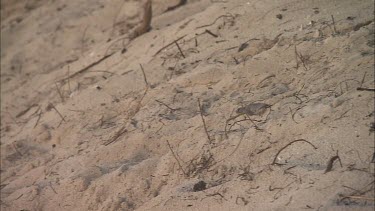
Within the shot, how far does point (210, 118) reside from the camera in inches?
107

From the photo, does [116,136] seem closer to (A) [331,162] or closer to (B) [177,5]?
(A) [331,162]

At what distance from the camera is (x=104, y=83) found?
3.51 metres

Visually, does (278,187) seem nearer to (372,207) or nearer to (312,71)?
(372,207)

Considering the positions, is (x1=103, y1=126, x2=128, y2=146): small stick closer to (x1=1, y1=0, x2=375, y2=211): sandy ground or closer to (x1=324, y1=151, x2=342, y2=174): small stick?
(x1=1, y1=0, x2=375, y2=211): sandy ground

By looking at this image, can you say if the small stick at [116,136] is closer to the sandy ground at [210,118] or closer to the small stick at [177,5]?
the sandy ground at [210,118]

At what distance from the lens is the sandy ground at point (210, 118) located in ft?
7.34

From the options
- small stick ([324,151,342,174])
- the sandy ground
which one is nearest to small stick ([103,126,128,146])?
the sandy ground

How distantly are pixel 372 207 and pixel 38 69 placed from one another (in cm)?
320

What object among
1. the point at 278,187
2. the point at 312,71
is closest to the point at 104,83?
the point at 312,71

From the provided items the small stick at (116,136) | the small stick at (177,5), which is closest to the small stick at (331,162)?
the small stick at (116,136)

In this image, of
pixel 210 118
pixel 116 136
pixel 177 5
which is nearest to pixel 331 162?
pixel 210 118

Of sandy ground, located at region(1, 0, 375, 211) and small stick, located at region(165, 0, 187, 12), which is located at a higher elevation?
small stick, located at region(165, 0, 187, 12)

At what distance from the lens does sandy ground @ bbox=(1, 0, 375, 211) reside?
2236 millimetres

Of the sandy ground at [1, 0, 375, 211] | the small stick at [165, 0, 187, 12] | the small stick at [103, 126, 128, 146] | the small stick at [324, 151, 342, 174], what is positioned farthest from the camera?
the small stick at [165, 0, 187, 12]
